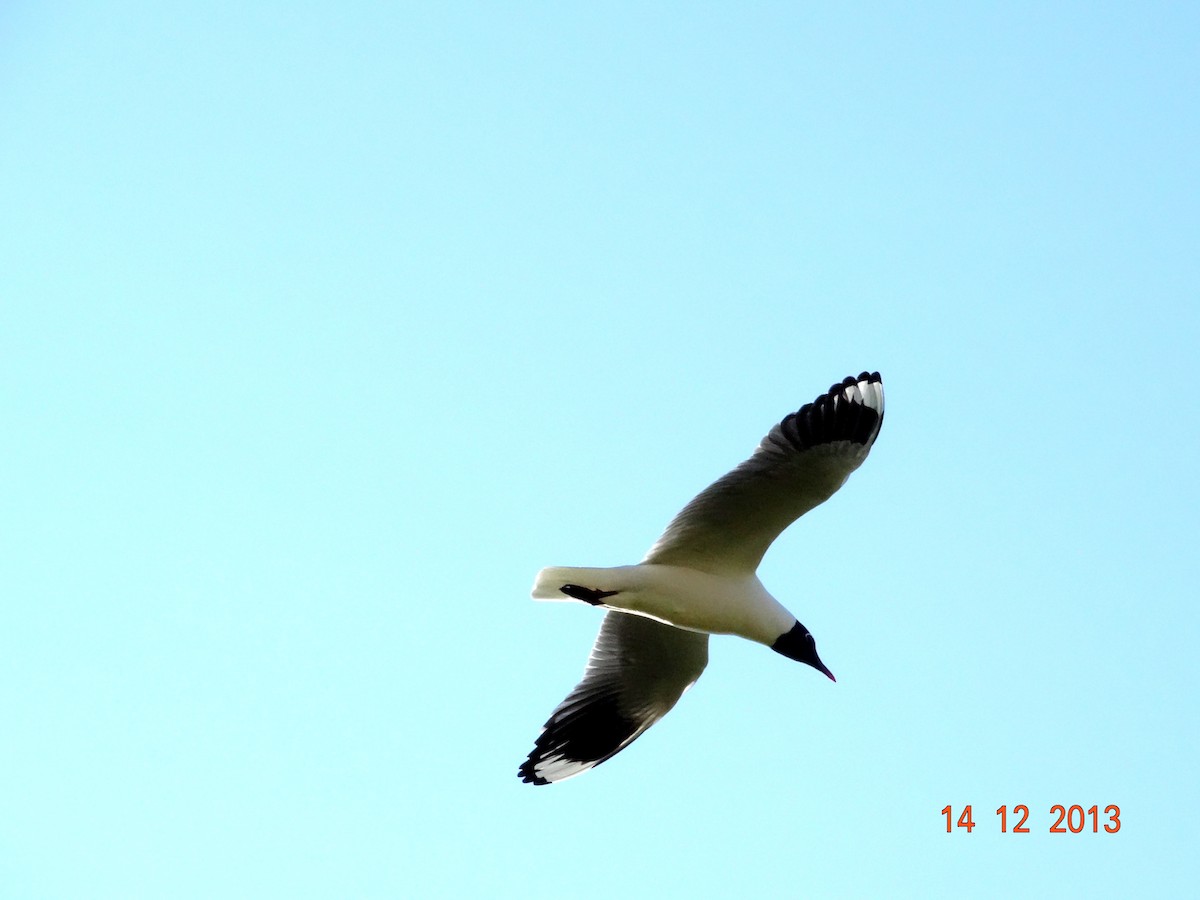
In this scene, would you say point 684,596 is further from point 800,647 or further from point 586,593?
point 800,647

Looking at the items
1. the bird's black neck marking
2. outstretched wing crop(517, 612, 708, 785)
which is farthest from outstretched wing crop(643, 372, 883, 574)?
outstretched wing crop(517, 612, 708, 785)

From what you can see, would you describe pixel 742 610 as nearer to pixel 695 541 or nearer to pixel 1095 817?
pixel 695 541

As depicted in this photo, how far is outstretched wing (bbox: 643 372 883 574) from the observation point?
821cm

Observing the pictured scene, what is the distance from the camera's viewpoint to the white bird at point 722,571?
27.0 ft

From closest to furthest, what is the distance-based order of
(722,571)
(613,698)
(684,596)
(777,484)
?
(777,484), (684,596), (722,571), (613,698)

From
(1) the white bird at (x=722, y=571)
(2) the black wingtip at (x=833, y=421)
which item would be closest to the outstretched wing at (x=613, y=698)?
(1) the white bird at (x=722, y=571)

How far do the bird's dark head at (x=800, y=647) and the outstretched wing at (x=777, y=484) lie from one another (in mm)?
417

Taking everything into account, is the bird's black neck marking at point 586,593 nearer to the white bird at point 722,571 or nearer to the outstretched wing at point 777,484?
the white bird at point 722,571

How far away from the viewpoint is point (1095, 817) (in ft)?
34.0

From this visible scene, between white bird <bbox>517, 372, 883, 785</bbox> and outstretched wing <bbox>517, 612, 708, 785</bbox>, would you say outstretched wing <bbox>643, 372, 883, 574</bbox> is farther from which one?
outstretched wing <bbox>517, 612, 708, 785</bbox>

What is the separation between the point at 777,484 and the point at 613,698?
5.77 ft

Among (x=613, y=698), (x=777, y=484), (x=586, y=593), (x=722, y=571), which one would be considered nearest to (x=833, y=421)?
(x=777, y=484)

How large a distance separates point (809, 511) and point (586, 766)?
6.77 ft

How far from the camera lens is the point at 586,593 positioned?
830 cm
